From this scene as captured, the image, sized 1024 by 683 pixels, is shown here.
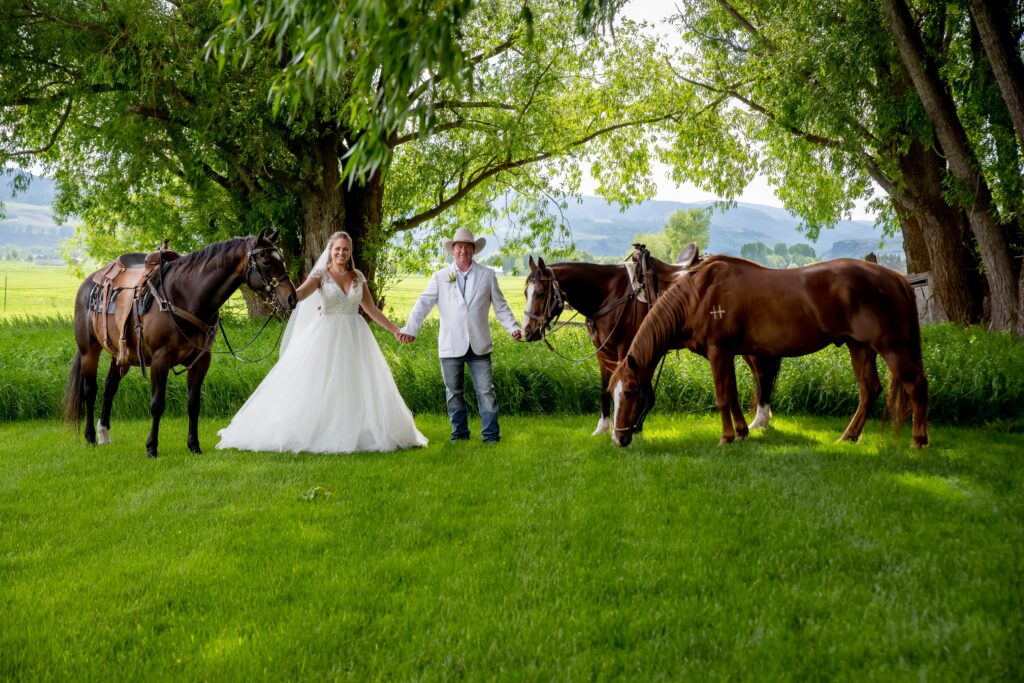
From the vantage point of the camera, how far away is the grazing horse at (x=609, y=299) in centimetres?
877

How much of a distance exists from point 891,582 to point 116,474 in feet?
21.9

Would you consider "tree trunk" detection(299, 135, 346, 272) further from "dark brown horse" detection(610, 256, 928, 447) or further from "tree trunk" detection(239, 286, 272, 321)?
"dark brown horse" detection(610, 256, 928, 447)

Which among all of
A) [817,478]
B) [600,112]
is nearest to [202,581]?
[817,478]

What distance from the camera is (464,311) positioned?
8.95 meters

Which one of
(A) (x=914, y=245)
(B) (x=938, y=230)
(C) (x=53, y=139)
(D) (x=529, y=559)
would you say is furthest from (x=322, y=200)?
(D) (x=529, y=559)

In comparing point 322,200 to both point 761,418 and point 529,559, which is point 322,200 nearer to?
point 761,418

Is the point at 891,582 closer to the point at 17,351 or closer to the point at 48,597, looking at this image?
the point at 48,597

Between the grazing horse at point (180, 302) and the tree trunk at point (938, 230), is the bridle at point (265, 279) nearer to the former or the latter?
the grazing horse at point (180, 302)

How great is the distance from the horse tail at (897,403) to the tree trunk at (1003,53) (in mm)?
5225

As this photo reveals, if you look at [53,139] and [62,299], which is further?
→ [62,299]

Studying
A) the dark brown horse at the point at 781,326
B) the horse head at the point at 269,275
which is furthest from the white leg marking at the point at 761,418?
the horse head at the point at 269,275

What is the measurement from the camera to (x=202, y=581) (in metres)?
4.93

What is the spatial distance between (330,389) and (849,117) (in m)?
10.3

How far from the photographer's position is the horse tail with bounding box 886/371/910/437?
7.89m
